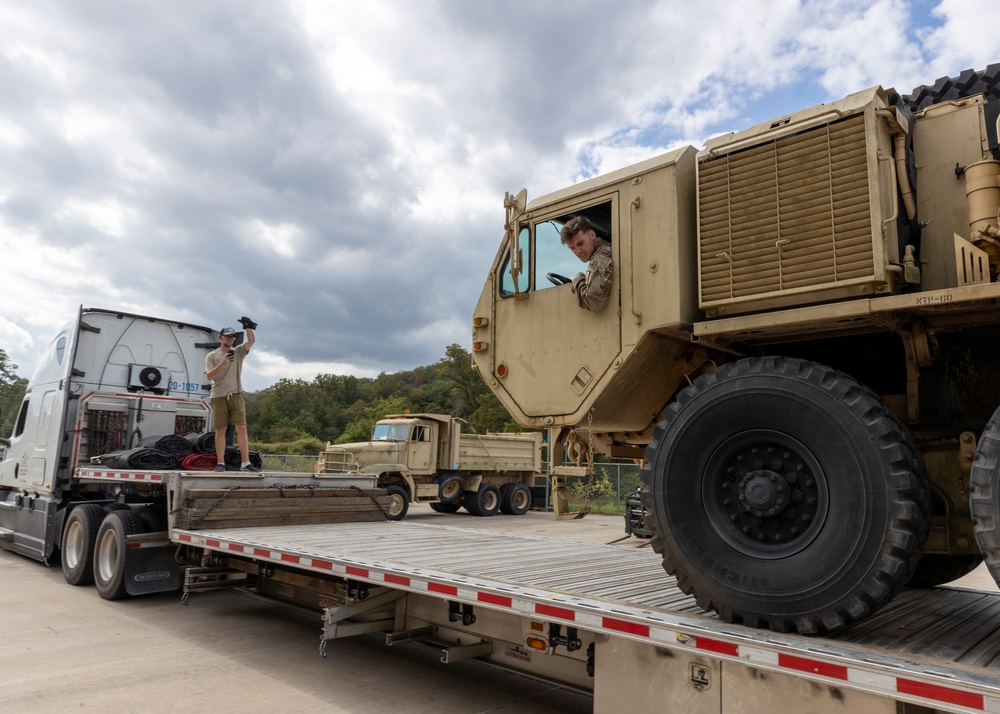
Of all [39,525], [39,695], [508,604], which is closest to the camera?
[508,604]

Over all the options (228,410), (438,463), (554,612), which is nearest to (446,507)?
(438,463)

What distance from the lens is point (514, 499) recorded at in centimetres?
2194

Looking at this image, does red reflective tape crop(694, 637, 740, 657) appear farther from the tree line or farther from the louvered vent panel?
the tree line

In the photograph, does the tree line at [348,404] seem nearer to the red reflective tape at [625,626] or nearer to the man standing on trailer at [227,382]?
the man standing on trailer at [227,382]

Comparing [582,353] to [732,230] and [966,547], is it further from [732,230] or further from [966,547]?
[966,547]

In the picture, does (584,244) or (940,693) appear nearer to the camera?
(940,693)

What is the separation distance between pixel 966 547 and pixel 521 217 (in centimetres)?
A: 319

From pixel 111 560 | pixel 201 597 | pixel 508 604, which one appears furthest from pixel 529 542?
pixel 111 560

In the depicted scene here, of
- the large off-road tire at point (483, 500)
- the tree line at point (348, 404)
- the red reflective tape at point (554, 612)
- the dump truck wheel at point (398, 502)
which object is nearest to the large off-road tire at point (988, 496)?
the red reflective tape at point (554, 612)

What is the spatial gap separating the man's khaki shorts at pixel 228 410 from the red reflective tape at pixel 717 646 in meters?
6.33

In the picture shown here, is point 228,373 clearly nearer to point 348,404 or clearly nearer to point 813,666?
point 813,666

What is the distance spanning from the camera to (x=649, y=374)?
4.09 m

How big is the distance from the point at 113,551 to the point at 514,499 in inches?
603

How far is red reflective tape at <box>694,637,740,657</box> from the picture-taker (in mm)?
2824
